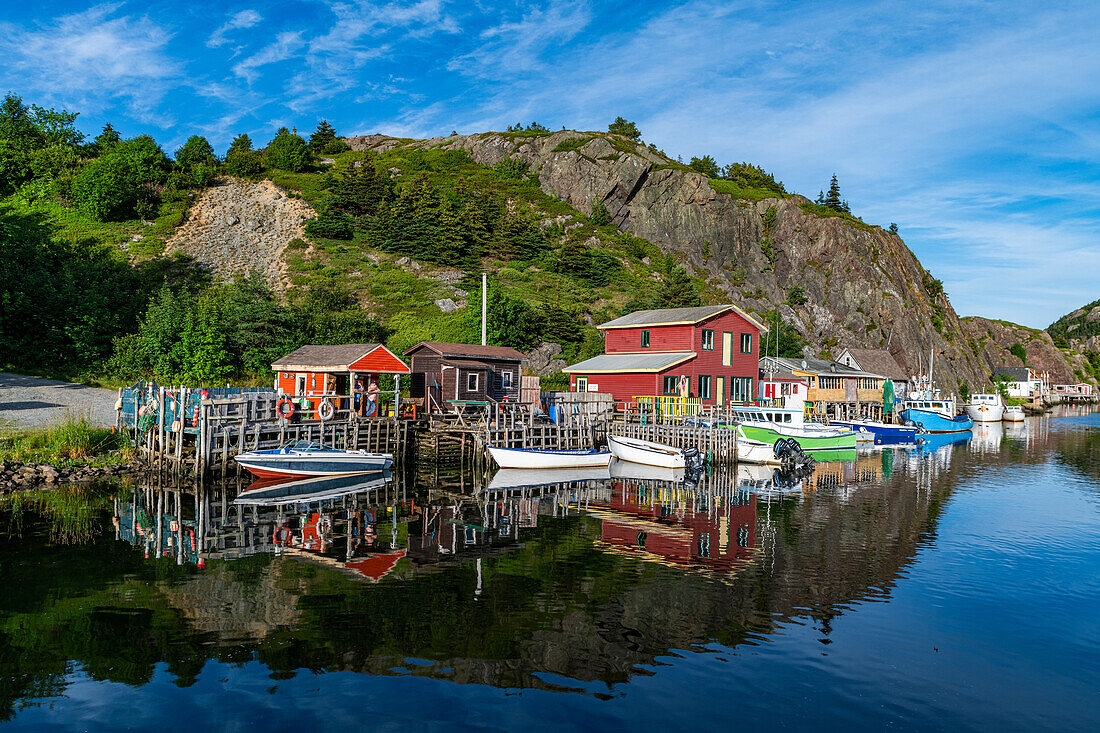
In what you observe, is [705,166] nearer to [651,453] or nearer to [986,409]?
[986,409]

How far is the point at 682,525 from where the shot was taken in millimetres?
25812

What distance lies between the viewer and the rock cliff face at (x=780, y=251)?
110 m

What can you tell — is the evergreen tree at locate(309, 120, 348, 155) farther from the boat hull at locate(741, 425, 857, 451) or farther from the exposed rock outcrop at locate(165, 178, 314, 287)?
the boat hull at locate(741, 425, 857, 451)

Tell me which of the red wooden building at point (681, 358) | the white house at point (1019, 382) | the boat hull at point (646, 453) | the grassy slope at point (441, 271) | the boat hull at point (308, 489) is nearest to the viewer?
the boat hull at point (308, 489)

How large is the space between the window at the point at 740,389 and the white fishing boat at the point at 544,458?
21550mm

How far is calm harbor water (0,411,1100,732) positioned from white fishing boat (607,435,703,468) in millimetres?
9734

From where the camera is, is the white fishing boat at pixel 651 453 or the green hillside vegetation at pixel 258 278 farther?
the green hillside vegetation at pixel 258 278

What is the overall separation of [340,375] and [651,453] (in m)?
19.6

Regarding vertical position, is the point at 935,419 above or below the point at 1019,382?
below

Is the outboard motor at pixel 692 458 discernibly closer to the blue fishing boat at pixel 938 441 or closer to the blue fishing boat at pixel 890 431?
the blue fishing boat at pixel 938 441

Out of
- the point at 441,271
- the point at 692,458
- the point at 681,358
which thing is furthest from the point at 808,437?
the point at 441,271


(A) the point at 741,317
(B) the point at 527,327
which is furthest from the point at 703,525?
(B) the point at 527,327

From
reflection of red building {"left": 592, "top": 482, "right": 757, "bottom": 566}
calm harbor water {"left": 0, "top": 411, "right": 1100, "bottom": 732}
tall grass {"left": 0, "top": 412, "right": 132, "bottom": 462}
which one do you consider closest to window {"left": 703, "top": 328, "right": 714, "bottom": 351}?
reflection of red building {"left": 592, "top": 482, "right": 757, "bottom": 566}

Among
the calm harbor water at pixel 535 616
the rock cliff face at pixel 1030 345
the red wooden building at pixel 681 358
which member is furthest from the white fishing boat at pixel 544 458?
the rock cliff face at pixel 1030 345
